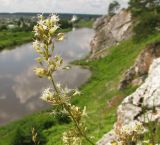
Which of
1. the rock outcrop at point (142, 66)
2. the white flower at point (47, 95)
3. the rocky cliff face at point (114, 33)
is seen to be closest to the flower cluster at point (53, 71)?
the white flower at point (47, 95)

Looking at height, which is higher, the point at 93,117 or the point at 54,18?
the point at 54,18

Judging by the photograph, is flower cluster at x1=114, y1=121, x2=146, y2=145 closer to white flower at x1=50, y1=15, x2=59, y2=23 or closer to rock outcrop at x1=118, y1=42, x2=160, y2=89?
white flower at x1=50, y1=15, x2=59, y2=23

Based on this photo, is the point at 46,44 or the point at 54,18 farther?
the point at 54,18

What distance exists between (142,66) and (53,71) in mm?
27965

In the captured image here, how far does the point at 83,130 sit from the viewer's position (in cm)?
347

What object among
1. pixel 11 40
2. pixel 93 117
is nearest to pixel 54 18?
pixel 93 117

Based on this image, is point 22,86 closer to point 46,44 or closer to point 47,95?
point 47,95

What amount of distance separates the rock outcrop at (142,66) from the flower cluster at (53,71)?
87.2ft

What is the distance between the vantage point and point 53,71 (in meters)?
3.46

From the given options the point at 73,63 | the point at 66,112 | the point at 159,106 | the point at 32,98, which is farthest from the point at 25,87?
the point at 66,112

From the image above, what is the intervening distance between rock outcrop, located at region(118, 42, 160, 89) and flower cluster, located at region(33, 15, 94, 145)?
26.6 m

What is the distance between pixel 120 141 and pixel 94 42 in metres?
76.4

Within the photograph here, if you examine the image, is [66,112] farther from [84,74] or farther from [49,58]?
[84,74]

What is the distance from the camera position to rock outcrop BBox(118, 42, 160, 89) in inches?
1205
